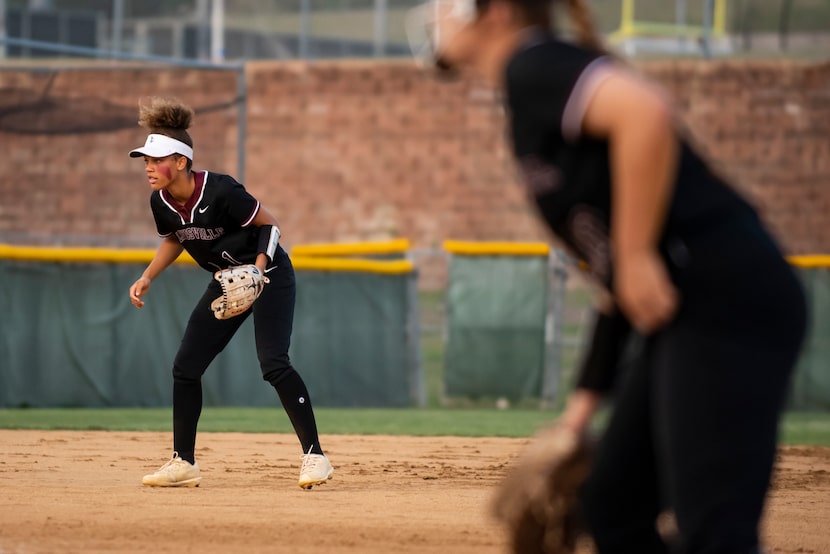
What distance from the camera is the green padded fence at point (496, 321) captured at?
14.7 meters

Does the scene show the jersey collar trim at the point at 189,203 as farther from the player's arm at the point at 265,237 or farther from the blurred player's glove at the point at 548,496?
the blurred player's glove at the point at 548,496

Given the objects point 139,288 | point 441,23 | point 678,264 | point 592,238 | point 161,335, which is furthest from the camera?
point 161,335

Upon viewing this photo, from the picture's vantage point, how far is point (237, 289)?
6633 mm

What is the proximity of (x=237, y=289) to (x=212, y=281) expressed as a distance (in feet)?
0.95

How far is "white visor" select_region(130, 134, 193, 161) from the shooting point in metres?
6.63

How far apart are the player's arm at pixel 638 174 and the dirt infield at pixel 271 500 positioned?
2.56m

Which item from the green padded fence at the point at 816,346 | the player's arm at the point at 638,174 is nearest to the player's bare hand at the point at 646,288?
the player's arm at the point at 638,174

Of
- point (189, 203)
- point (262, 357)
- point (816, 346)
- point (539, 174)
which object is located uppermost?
point (539, 174)

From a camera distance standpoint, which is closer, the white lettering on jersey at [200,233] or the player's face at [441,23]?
the player's face at [441,23]

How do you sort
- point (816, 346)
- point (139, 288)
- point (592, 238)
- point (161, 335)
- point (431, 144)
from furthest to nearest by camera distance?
point (431, 144)
point (816, 346)
point (161, 335)
point (139, 288)
point (592, 238)

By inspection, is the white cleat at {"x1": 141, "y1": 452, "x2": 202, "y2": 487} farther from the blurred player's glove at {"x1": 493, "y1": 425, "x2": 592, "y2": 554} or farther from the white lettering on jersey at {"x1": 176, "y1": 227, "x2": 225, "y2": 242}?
the blurred player's glove at {"x1": 493, "y1": 425, "x2": 592, "y2": 554}

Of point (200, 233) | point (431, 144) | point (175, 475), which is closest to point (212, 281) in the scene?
point (200, 233)

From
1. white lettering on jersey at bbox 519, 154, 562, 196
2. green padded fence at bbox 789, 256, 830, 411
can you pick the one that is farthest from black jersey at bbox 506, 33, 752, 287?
green padded fence at bbox 789, 256, 830, 411

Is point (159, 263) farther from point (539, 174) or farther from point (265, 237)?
point (539, 174)
